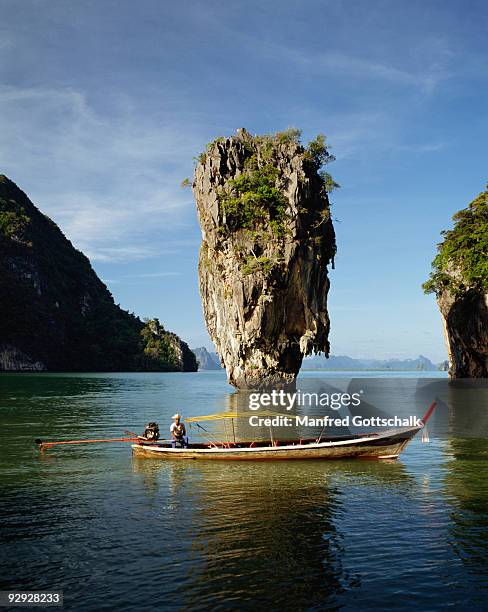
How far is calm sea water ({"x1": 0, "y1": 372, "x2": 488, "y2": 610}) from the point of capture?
29.2 feet

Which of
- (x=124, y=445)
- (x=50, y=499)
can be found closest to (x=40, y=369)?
(x=124, y=445)

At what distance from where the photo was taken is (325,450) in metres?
20.3

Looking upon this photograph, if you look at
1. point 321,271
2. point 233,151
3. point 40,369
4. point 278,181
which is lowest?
point 40,369

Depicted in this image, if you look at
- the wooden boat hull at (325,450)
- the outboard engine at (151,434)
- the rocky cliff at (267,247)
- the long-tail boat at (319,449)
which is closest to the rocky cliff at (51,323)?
the rocky cliff at (267,247)

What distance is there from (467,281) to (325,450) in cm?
5295

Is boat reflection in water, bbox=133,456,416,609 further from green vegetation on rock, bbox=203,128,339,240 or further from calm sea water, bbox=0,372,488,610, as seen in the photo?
green vegetation on rock, bbox=203,128,339,240

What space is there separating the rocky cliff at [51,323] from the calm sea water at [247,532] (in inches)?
5407

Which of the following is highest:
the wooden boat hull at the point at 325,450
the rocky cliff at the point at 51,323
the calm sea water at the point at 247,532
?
the rocky cliff at the point at 51,323

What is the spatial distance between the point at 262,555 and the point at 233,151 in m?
56.7

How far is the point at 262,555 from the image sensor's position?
409 inches

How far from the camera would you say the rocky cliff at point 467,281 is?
64938mm

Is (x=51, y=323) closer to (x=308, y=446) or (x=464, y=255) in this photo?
(x=464, y=255)

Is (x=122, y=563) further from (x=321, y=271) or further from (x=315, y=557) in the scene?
(x=321, y=271)

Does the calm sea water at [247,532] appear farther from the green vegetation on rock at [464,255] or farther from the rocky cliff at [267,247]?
the green vegetation on rock at [464,255]
